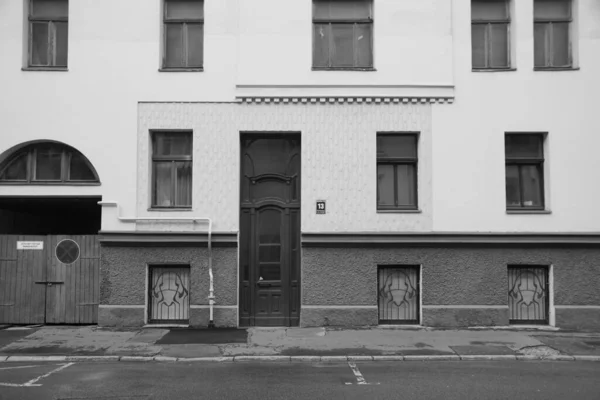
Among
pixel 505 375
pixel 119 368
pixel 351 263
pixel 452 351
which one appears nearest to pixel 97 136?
pixel 119 368

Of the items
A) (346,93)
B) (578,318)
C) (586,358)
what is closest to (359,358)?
(586,358)

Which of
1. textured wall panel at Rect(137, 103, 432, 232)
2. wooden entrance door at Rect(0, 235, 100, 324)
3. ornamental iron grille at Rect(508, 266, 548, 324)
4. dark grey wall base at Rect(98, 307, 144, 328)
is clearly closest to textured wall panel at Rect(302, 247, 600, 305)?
ornamental iron grille at Rect(508, 266, 548, 324)

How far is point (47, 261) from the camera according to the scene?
43.2ft

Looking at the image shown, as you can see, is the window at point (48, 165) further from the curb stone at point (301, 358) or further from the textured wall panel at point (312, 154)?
the curb stone at point (301, 358)

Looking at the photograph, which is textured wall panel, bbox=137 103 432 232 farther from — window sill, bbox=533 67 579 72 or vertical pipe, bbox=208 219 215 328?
window sill, bbox=533 67 579 72

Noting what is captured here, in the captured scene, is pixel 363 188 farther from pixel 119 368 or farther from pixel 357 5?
pixel 119 368

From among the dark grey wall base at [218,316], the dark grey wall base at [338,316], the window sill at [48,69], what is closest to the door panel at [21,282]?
the dark grey wall base at [218,316]

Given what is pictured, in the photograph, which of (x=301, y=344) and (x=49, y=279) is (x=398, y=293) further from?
(x=49, y=279)

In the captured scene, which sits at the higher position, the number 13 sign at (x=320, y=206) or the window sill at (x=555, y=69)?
the window sill at (x=555, y=69)

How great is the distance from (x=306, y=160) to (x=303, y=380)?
5646 millimetres

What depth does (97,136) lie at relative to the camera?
Result: 12898mm

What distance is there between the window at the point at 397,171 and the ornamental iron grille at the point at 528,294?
2891mm

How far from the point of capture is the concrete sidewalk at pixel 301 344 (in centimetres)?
1013

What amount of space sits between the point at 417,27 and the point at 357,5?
1.52m
